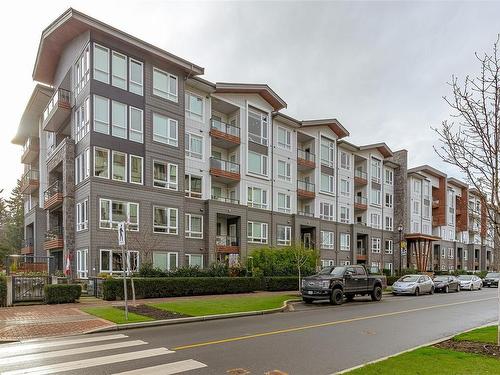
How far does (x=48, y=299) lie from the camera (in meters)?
18.3

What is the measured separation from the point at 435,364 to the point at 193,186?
2546 centimetres

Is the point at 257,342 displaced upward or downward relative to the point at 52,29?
downward

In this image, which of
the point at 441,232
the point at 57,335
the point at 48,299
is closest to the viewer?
the point at 57,335

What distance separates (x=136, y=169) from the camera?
26.8m

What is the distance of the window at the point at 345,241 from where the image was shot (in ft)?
150

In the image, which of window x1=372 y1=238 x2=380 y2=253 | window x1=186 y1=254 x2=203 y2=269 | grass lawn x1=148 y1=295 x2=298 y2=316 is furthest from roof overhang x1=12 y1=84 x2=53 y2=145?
window x1=372 y1=238 x2=380 y2=253

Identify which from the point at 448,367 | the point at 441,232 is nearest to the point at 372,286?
the point at 448,367

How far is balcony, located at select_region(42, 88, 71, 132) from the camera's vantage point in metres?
28.1

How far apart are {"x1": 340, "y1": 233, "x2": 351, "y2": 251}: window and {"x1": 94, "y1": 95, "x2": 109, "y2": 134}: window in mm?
29781

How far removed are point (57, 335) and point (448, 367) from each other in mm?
9932

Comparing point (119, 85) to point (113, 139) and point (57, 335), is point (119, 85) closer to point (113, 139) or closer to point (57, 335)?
point (113, 139)

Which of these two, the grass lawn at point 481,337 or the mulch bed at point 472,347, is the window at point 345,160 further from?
the mulch bed at point 472,347

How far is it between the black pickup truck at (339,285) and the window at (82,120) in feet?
54.2

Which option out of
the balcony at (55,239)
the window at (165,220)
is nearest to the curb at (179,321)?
the window at (165,220)
